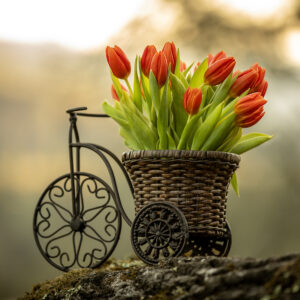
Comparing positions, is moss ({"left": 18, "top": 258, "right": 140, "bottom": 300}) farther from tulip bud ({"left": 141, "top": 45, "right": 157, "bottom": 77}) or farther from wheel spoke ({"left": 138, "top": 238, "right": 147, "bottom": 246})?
tulip bud ({"left": 141, "top": 45, "right": 157, "bottom": 77})

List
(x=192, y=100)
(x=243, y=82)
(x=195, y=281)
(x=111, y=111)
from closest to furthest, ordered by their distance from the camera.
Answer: (x=195, y=281) < (x=192, y=100) < (x=243, y=82) < (x=111, y=111)

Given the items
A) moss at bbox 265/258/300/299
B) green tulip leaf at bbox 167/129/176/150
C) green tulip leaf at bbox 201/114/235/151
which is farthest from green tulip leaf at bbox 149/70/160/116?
moss at bbox 265/258/300/299

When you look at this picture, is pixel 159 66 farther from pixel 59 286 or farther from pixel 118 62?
pixel 59 286

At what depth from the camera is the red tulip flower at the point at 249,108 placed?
1.63 metres

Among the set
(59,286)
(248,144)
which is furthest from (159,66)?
(59,286)

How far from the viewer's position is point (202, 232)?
1660 millimetres

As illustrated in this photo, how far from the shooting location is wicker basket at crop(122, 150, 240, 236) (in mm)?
1632

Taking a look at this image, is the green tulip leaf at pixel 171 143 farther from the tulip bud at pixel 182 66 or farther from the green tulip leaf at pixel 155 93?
the tulip bud at pixel 182 66

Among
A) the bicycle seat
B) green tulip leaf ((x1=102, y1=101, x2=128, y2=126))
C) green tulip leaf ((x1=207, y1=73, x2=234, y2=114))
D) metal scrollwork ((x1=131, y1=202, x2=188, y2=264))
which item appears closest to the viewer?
metal scrollwork ((x1=131, y1=202, x2=188, y2=264))

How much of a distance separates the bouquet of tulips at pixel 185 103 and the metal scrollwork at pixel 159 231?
22 cm

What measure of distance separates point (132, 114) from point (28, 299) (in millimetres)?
776

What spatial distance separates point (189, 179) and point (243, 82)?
0.39 m

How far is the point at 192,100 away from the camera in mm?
1607

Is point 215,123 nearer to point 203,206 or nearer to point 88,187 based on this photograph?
point 203,206
